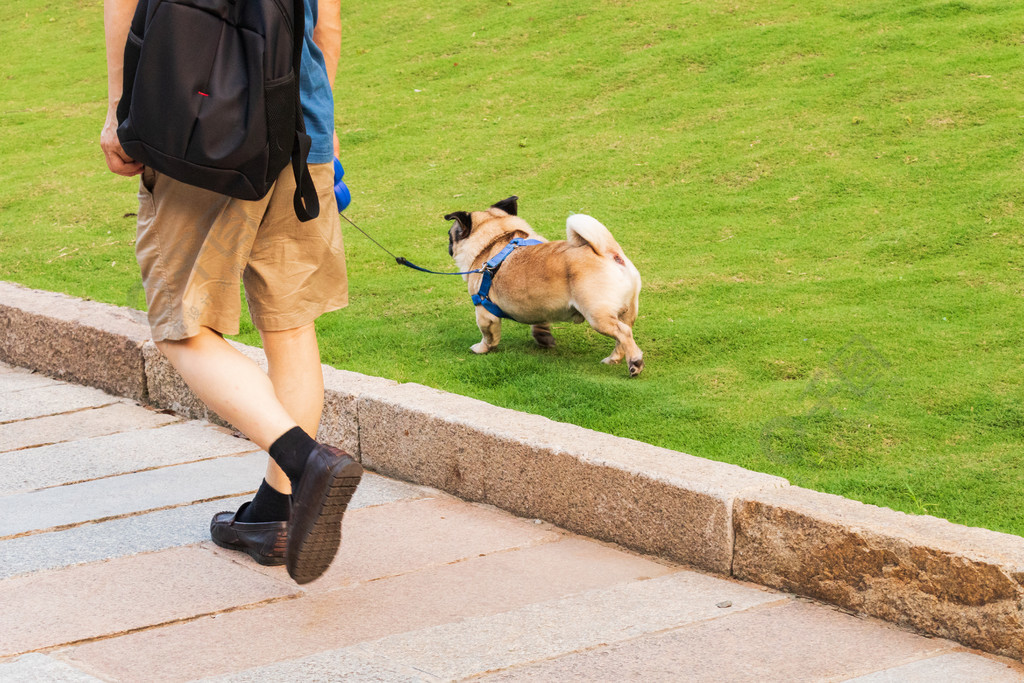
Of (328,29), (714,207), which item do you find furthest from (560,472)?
(714,207)

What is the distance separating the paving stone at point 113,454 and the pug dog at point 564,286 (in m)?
1.41

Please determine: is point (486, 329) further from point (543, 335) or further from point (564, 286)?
point (564, 286)

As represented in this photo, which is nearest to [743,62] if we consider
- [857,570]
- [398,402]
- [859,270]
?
[859,270]

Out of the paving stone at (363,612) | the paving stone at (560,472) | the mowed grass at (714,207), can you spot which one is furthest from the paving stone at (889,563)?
the mowed grass at (714,207)

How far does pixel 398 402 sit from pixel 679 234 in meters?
3.44

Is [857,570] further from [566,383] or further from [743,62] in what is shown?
[743,62]

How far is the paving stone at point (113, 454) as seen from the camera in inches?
150

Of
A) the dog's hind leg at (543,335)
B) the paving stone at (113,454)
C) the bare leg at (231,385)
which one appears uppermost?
the bare leg at (231,385)

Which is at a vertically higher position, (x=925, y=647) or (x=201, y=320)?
(x=201, y=320)

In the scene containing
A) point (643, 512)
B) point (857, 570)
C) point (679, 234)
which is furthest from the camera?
point (679, 234)

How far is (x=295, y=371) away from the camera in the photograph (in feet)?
9.45

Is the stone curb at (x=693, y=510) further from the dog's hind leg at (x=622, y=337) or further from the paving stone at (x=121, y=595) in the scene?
the dog's hind leg at (x=622, y=337)

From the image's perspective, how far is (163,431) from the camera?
436cm

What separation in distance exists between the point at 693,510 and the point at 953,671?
0.81 meters
